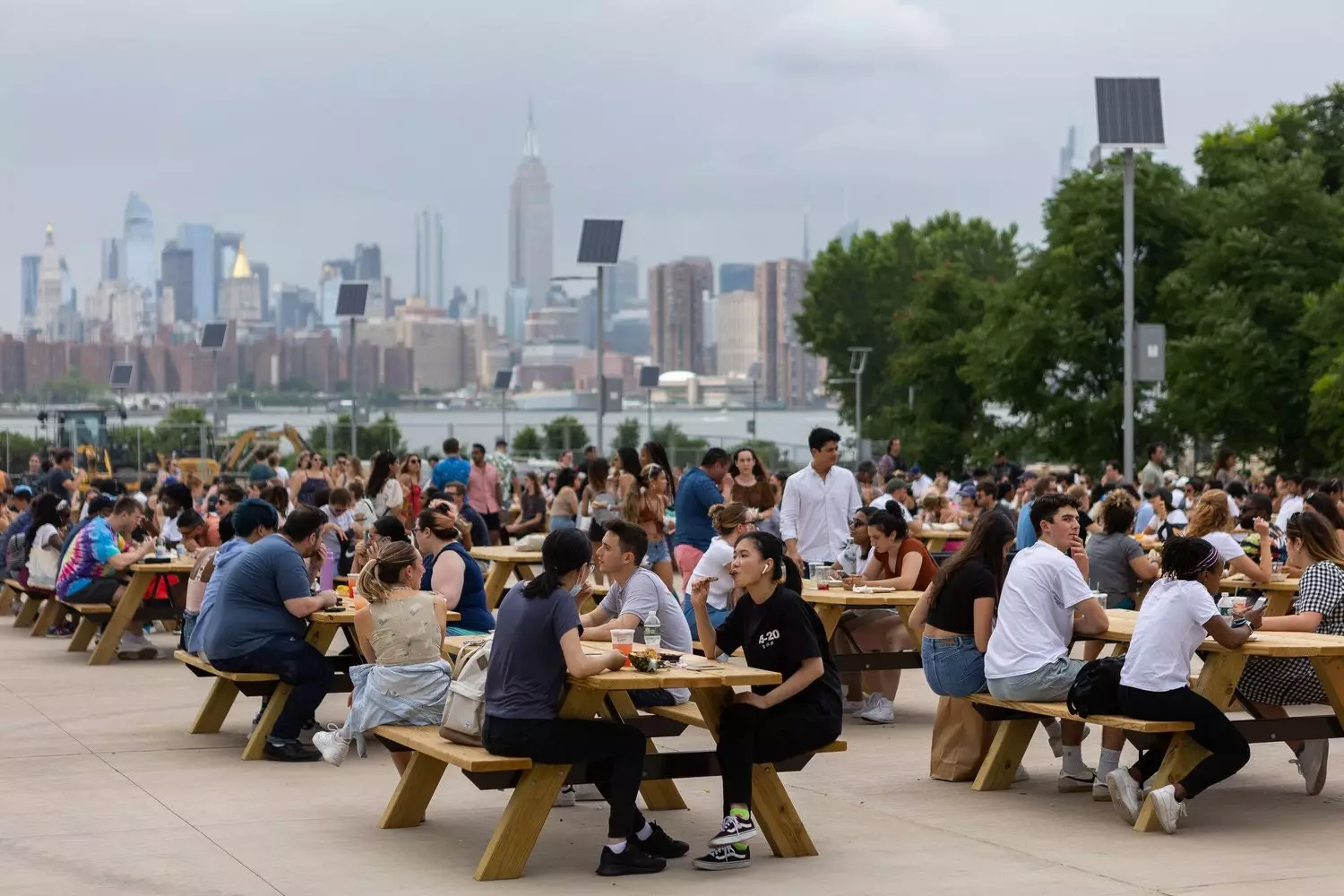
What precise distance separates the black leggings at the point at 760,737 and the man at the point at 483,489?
1621cm

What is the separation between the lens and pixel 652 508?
14.7m

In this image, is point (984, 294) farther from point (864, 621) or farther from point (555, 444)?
point (864, 621)

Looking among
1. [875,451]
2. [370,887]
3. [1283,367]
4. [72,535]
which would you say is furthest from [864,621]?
[875,451]

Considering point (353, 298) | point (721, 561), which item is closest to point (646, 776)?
point (721, 561)

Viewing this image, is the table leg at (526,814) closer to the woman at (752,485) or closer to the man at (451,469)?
the woman at (752,485)

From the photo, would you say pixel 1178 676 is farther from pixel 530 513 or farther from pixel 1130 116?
pixel 530 513

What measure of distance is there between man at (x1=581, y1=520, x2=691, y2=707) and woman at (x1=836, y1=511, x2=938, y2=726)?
9.93 ft

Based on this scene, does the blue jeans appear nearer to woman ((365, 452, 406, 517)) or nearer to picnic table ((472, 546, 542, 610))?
picnic table ((472, 546, 542, 610))

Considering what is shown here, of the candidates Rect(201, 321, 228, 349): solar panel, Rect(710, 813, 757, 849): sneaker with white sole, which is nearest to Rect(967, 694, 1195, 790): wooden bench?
Rect(710, 813, 757, 849): sneaker with white sole

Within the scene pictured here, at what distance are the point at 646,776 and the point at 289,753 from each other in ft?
11.0

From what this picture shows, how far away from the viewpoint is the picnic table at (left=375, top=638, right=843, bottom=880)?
7508 mm

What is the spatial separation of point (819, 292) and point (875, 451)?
65.6ft

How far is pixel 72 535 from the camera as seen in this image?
16.1 m

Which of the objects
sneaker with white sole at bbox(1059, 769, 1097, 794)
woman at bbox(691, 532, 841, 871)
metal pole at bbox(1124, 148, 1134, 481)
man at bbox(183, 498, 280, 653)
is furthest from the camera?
metal pole at bbox(1124, 148, 1134, 481)
